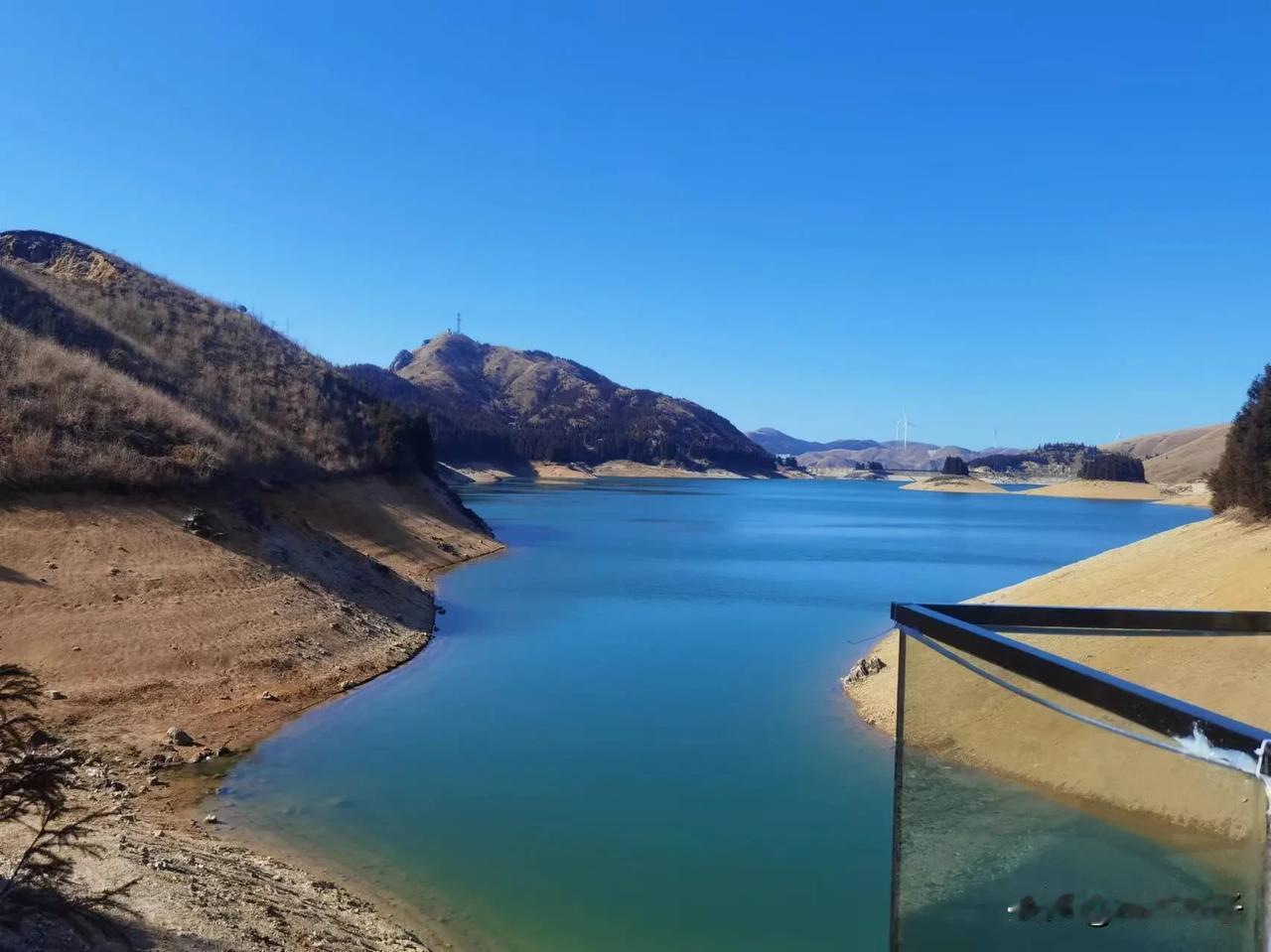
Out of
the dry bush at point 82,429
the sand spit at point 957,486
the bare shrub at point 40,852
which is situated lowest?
the bare shrub at point 40,852

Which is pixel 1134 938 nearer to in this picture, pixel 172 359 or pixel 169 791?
pixel 169 791

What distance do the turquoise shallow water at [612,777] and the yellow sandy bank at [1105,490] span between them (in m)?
129

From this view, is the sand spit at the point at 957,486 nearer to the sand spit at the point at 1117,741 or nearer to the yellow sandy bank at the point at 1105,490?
the yellow sandy bank at the point at 1105,490

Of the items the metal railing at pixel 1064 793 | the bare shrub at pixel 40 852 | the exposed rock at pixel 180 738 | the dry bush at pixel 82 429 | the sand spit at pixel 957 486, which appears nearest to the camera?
the metal railing at pixel 1064 793

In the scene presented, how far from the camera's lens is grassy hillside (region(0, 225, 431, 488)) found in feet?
70.9

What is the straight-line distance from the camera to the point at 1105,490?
14450 cm

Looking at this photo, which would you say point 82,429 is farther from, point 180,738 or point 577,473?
point 577,473

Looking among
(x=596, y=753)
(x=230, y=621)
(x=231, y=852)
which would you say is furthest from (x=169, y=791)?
(x=230, y=621)

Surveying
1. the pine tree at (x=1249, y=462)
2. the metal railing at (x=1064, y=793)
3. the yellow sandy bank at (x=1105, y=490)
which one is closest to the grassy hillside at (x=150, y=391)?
the metal railing at (x=1064, y=793)

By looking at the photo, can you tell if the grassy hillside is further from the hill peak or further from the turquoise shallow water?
the turquoise shallow water

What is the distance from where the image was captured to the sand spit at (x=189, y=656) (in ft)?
25.4

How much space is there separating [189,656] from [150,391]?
14687 mm

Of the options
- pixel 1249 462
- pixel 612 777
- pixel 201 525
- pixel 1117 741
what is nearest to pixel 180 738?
pixel 612 777

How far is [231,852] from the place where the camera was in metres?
9.56
